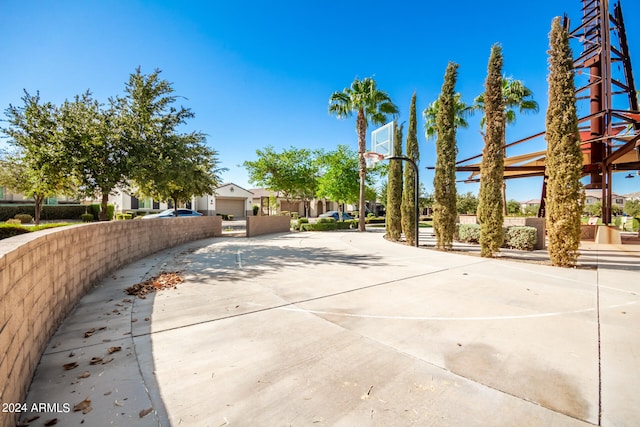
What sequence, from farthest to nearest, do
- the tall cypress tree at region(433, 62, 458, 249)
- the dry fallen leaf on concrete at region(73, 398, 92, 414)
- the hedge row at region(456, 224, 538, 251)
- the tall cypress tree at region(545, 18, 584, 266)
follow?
1. the hedge row at region(456, 224, 538, 251)
2. the tall cypress tree at region(433, 62, 458, 249)
3. the tall cypress tree at region(545, 18, 584, 266)
4. the dry fallen leaf on concrete at region(73, 398, 92, 414)

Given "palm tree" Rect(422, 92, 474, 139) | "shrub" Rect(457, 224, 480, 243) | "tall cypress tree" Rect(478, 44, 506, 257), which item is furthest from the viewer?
"palm tree" Rect(422, 92, 474, 139)

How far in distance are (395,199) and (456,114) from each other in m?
9.71

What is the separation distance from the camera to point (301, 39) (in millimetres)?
14500

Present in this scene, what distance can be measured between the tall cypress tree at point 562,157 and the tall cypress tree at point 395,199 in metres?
7.10

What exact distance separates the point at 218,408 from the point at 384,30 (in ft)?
56.5

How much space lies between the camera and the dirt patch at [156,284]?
527 centimetres

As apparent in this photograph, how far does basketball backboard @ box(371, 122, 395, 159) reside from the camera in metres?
14.1

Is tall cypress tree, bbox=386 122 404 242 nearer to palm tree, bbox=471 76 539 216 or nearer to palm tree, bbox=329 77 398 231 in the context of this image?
palm tree, bbox=329 77 398 231

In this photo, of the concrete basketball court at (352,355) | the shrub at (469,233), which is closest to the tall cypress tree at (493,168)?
the concrete basketball court at (352,355)

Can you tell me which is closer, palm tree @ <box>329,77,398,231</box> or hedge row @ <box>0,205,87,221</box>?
palm tree @ <box>329,77,398,231</box>

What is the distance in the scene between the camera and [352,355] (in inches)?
116

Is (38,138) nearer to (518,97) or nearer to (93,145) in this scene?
(93,145)

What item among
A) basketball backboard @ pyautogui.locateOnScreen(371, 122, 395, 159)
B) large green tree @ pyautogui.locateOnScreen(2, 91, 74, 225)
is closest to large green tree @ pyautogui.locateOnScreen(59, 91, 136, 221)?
large green tree @ pyautogui.locateOnScreen(2, 91, 74, 225)

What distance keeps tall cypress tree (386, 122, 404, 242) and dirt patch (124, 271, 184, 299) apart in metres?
10.8
